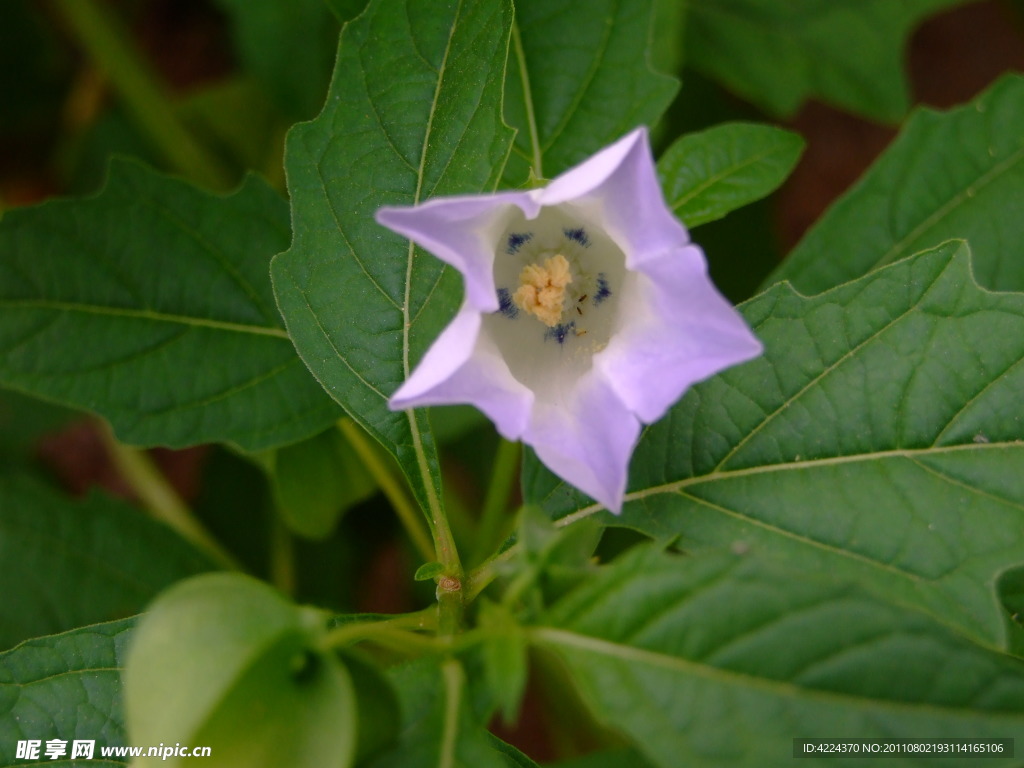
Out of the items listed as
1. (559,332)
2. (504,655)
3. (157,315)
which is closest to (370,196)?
(559,332)

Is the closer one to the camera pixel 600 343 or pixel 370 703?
pixel 370 703

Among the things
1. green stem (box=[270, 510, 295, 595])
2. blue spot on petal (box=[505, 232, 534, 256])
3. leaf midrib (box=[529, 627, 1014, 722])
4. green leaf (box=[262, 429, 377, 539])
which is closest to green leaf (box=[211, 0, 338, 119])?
green leaf (box=[262, 429, 377, 539])

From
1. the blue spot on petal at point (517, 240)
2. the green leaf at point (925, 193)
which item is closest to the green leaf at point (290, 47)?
the blue spot on petal at point (517, 240)

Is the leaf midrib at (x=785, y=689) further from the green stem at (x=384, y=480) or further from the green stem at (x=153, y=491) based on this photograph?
the green stem at (x=153, y=491)

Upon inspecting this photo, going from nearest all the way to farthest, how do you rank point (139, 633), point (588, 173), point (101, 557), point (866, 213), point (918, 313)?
point (139, 633), point (588, 173), point (918, 313), point (866, 213), point (101, 557)

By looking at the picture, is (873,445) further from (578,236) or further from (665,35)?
(665,35)

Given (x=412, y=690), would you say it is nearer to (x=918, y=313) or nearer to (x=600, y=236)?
(x=600, y=236)

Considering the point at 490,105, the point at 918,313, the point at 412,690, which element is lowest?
the point at 412,690

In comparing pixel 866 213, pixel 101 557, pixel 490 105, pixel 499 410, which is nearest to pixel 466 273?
pixel 499 410
